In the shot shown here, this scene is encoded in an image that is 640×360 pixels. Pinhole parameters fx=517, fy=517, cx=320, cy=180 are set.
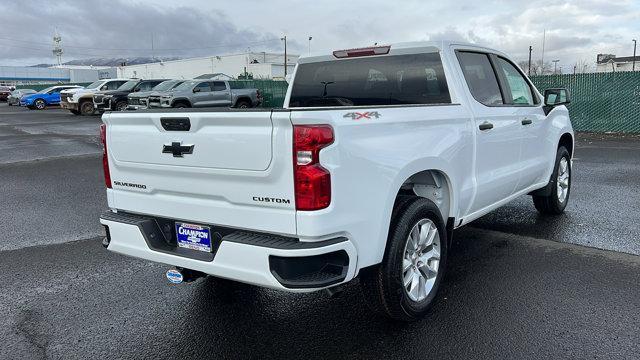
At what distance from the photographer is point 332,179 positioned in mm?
2857

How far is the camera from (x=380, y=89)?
4770mm

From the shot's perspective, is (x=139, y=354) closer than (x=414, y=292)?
Yes

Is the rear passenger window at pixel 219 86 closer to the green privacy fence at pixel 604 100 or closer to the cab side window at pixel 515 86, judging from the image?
the green privacy fence at pixel 604 100

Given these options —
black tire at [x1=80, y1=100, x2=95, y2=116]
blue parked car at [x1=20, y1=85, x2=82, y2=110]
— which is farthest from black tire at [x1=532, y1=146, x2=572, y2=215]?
blue parked car at [x1=20, y1=85, x2=82, y2=110]

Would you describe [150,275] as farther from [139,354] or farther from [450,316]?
[450,316]

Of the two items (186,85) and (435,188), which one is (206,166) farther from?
(186,85)

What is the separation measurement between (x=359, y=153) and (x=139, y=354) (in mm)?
1933

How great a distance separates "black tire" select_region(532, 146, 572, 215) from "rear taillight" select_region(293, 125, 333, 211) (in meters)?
4.25

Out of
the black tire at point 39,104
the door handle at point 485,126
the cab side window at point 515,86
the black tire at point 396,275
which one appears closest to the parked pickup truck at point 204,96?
the cab side window at point 515,86

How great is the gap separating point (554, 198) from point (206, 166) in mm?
4716

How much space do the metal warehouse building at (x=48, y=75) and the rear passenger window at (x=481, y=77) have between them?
90.5 m

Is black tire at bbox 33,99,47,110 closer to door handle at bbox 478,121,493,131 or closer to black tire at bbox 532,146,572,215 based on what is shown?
black tire at bbox 532,146,572,215

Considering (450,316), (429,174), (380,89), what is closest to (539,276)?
(450,316)

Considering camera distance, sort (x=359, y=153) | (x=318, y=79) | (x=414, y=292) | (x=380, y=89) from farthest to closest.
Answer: (x=318, y=79) < (x=380, y=89) < (x=414, y=292) < (x=359, y=153)
